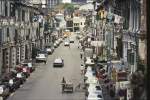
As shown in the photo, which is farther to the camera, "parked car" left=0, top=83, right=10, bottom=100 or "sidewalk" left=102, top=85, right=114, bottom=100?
"sidewalk" left=102, top=85, right=114, bottom=100

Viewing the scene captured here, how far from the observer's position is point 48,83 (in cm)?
7288

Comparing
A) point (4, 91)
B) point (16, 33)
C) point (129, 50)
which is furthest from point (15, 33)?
point (129, 50)

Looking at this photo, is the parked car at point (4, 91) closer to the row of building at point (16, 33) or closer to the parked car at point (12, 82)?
the parked car at point (12, 82)

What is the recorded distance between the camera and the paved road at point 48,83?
5994 cm

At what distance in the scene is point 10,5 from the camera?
277 ft

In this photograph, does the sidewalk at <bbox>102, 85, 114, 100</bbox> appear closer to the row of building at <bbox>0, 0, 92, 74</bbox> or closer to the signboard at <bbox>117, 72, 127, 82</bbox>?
the signboard at <bbox>117, 72, 127, 82</bbox>

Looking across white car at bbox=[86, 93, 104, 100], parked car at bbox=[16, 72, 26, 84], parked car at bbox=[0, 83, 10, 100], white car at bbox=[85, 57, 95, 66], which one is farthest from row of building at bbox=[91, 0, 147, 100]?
white car at bbox=[85, 57, 95, 66]

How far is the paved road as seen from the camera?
59.9 metres

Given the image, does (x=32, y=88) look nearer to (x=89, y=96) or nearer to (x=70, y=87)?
(x=70, y=87)

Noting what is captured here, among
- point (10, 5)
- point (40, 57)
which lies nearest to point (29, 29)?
point (40, 57)

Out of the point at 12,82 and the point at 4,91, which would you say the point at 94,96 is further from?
the point at 12,82

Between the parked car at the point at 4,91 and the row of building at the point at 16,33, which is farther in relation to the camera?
the row of building at the point at 16,33

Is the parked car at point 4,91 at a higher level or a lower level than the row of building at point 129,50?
lower

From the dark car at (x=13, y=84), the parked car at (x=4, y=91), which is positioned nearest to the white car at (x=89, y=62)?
the dark car at (x=13, y=84)
